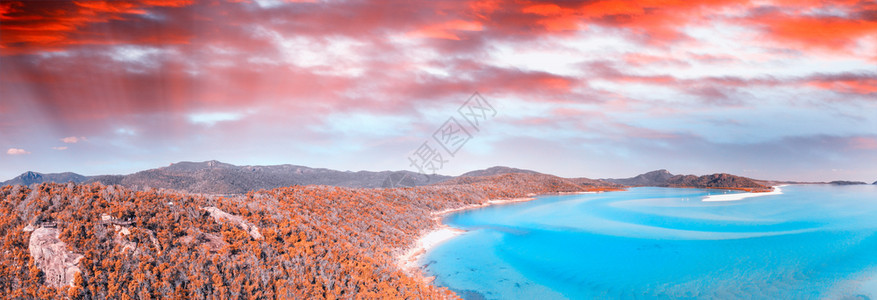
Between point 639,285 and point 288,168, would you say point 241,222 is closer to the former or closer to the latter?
point 639,285

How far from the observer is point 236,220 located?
12.2m

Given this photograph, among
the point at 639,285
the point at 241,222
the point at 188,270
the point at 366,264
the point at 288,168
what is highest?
the point at 288,168

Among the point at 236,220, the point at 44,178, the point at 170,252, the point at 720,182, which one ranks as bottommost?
the point at 170,252

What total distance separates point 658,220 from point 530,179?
56.5 metres

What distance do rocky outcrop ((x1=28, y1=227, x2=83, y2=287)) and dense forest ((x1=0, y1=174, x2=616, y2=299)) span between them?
3 cm

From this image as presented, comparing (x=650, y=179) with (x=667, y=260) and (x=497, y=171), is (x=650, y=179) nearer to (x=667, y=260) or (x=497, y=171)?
(x=497, y=171)

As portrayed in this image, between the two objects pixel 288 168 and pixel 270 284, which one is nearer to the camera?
pixel 270 284

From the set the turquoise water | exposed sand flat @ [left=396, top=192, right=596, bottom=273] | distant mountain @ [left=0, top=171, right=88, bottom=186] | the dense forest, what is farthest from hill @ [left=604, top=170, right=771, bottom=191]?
distant mountain @ [left=0, top=171, right=88, bottom=186]

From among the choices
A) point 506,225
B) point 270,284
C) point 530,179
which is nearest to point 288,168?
point 530,179

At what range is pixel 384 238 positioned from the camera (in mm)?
20234

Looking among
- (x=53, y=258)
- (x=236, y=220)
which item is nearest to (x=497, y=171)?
(x=236, y=220)

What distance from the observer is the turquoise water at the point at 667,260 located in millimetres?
12906

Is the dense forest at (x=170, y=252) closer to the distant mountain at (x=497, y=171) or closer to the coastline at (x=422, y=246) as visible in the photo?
the coastline at (x=422, y=246)

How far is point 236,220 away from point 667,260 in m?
20.6
